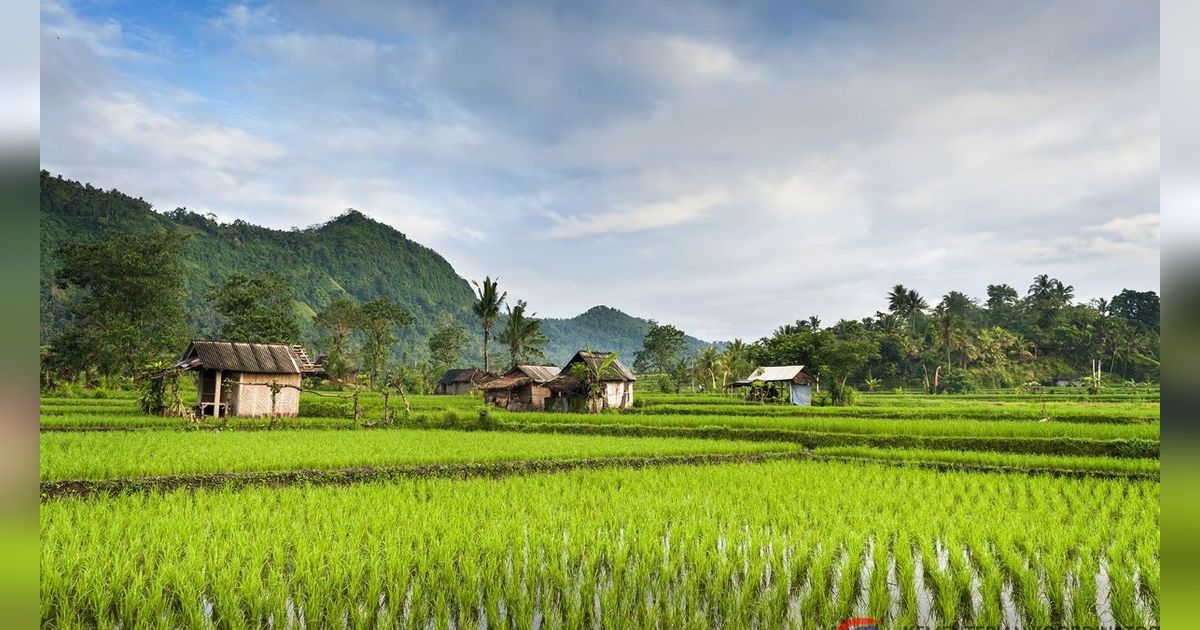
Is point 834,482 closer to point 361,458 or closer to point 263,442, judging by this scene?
point 361,458

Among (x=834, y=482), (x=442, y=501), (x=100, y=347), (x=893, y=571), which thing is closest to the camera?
(x=893, y=571)

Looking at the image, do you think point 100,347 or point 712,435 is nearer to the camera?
point 712,435

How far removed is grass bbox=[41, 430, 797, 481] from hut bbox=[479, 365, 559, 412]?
40.8ft

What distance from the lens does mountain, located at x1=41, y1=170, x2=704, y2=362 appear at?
192 ft

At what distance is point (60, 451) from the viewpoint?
1152 centimetres

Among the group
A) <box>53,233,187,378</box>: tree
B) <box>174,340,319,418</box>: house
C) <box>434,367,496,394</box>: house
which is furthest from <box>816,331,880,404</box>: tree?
<box>53,233,187,378</box>: tree

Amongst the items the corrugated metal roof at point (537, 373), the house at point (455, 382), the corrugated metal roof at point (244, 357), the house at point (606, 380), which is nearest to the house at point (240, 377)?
the corrugated metal roof at point (244, 357)

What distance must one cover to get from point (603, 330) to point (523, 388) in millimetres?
128953

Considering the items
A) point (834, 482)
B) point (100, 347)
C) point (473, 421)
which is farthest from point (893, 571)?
point (100, 347)

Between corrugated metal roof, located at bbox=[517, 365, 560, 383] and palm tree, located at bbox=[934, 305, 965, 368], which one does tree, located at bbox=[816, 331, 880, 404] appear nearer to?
palm tree, located at bbox=[934, 305, 965, 368]

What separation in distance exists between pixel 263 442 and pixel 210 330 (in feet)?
196

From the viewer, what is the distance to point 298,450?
43.4 feet

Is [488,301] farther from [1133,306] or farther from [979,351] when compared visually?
[1133,306]

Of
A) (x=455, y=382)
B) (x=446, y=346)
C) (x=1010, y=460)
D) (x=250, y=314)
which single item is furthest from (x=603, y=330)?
(x=1010, y=460)
